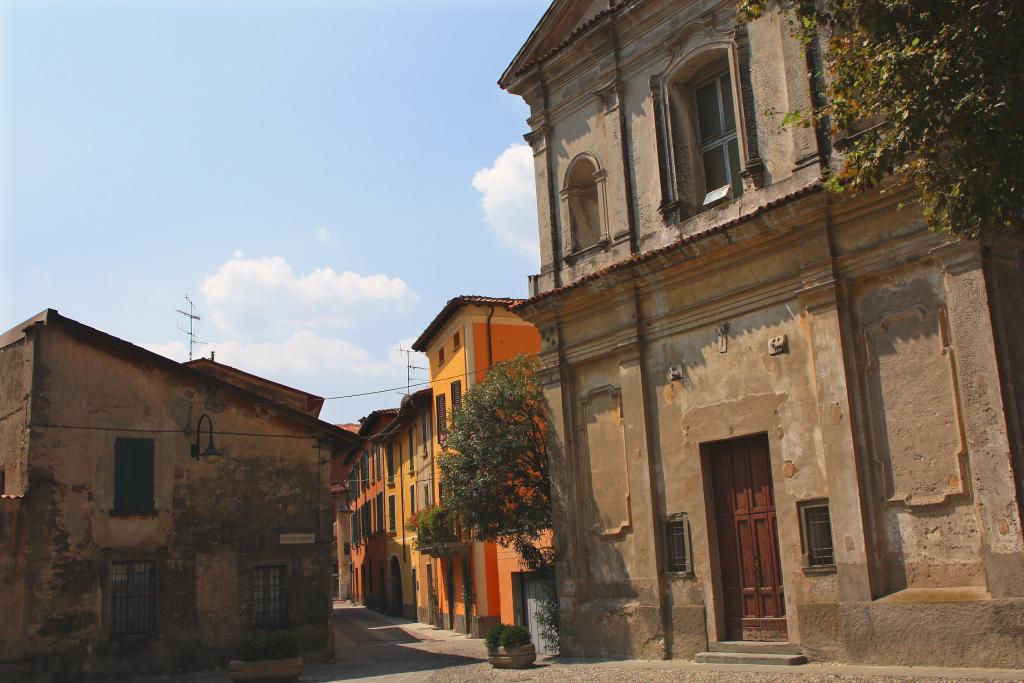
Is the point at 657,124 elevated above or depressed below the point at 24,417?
above

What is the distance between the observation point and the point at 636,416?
52.9ft

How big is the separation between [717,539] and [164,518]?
38.2 feet

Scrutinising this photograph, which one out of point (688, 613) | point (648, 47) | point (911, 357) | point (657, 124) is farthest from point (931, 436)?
point (648, 47)

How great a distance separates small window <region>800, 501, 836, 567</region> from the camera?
13141 mm

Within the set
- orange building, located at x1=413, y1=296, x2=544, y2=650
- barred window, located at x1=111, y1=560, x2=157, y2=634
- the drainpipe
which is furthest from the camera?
the drainpipe

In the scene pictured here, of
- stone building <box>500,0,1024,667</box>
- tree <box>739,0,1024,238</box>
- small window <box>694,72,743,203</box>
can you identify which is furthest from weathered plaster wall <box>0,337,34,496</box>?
tree <box>739,0,1024,238</box>

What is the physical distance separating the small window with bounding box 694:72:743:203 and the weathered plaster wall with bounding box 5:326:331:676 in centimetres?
1133

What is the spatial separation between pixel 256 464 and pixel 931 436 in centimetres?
1459

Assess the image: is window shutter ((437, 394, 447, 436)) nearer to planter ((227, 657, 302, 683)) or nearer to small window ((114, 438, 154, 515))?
small window ((114, 438, 154, 515))

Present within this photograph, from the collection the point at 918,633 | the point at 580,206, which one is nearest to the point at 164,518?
the point at 580,206

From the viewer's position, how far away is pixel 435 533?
32500 millimetres

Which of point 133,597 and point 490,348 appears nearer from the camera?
point 133,597

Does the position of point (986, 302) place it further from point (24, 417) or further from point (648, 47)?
point (24, 417)

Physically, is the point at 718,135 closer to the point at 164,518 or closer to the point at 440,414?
the point at 164,518
